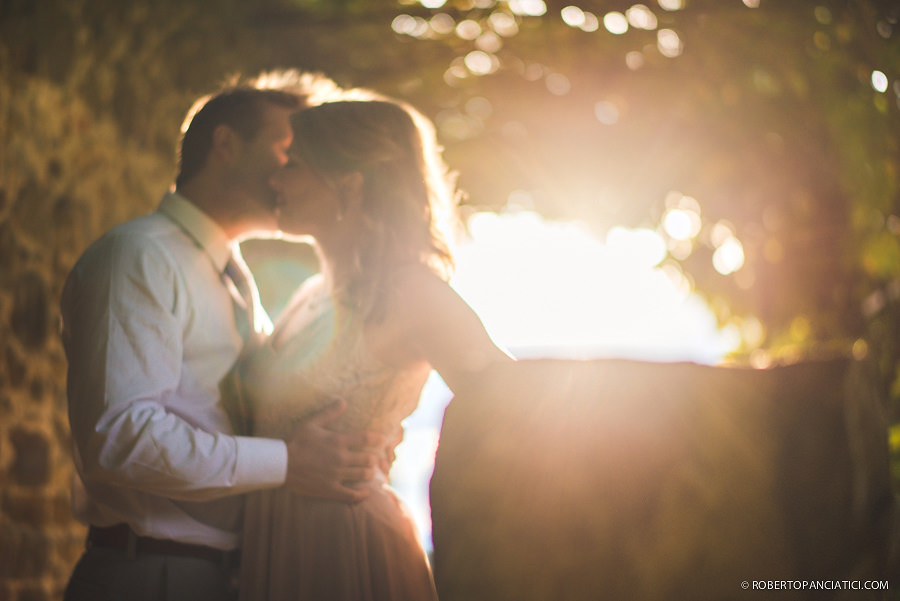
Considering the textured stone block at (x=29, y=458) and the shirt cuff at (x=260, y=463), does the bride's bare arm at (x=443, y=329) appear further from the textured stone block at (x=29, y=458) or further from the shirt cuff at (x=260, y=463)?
the textured stone block at (x=29, y=458)

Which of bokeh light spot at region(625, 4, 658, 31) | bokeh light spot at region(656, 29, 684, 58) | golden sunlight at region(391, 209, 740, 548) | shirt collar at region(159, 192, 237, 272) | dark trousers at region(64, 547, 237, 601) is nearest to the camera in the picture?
dark trousers at region(64, 547, 237, 601)

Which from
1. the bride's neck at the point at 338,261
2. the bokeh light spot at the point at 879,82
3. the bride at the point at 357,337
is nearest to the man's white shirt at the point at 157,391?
the bride at the point at 357,337

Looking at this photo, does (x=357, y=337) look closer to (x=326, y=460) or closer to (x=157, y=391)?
(x=326, y=460)

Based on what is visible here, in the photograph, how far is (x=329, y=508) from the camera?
5.51ft

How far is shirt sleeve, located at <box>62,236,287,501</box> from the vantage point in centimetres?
146

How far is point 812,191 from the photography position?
13.2 ft

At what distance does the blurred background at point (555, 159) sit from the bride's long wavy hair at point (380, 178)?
257mm

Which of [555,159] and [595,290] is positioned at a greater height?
[555,159]

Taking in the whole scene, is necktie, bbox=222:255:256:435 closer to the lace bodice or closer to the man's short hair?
the lace bodice

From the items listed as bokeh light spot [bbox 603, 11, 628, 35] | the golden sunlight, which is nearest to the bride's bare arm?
bokeh light spot [bbox 603, 11, 628, 35]

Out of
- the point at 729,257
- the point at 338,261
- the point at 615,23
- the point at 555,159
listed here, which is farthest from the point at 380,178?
the point at 729,257

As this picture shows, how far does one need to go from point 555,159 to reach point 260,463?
11.8 feet

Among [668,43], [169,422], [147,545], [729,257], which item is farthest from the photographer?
[729,257]

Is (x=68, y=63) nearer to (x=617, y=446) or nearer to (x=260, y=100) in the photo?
(x=260, y=100)
